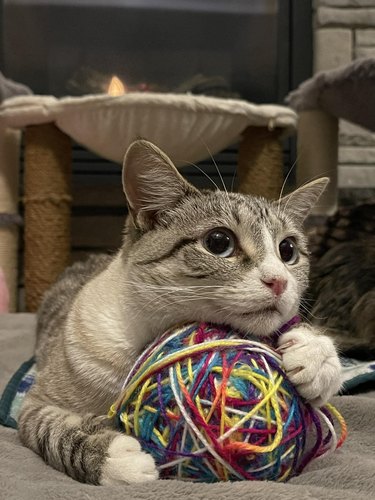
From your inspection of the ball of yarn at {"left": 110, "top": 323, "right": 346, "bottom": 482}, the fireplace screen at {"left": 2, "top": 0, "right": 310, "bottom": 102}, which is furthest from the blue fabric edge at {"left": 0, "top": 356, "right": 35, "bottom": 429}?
the fireplace screen at {"left": 2, "top": 0, "right": 310, "bottom": 102}

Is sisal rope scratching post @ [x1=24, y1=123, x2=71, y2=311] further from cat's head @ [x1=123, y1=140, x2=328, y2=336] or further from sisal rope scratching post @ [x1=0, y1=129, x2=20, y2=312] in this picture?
cat's head @ [x1=123, y1=140, x2=328, y2=336]

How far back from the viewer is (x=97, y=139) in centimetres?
232

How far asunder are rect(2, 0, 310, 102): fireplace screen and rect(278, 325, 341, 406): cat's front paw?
101 inches

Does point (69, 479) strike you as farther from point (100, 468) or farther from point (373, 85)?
point (373, 85)

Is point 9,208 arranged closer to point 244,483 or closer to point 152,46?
point 152,46

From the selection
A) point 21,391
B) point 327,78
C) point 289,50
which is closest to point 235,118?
point 327,78

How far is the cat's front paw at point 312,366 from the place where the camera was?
800 mm

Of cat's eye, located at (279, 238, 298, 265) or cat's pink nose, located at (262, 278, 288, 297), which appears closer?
cat's pink nose, located at (262, 278, 288, 297)

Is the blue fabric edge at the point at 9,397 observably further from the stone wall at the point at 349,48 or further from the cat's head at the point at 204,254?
the stone wall at the point at 349,48

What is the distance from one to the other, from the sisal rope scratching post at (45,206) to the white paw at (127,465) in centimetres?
176

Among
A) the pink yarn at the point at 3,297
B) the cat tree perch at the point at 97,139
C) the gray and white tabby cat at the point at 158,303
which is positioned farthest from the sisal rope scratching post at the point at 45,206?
the gray and white tabby cat at the point at 158,303

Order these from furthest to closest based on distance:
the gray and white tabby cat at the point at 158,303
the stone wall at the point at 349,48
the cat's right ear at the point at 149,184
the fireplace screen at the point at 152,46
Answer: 1. the fireplace screen at the point at 152,46
2. the stone wall at the point at 349,48
3. the cat's right ear at the point at 149,184
4. the gray and white tabby cat at the point at 158,303

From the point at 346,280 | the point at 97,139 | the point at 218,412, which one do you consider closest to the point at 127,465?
the point at 218,412

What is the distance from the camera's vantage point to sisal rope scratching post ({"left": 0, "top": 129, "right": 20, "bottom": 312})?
249 cm
